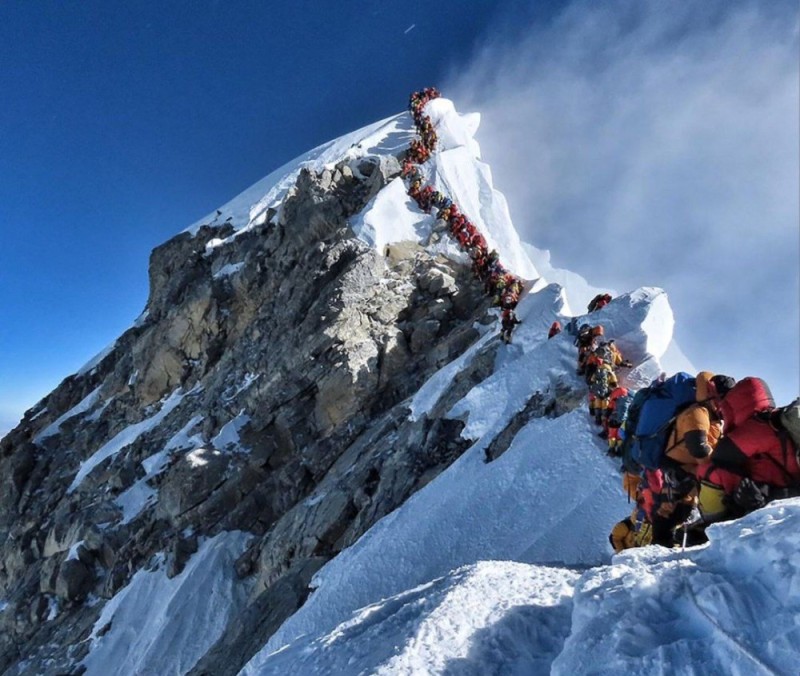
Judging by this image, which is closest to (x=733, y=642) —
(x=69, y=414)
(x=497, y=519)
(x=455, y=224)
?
(x=497, y=519)

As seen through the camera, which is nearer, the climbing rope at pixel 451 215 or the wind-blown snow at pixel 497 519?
the wind-blown snow at pixel 497 519

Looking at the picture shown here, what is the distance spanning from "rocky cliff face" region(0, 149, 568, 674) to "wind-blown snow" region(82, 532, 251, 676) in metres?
0.69

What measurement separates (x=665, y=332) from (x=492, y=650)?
10293 millimetres

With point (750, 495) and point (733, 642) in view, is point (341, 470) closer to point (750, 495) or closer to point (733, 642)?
point (750, 495)

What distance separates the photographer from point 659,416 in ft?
18.3

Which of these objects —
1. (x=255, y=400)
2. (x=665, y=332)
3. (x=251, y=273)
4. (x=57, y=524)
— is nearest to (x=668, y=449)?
(x=665, y=332)

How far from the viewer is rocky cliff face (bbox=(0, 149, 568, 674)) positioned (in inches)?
569

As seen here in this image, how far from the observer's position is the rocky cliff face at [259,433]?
14.4 metres

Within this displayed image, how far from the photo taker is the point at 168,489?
2208cm

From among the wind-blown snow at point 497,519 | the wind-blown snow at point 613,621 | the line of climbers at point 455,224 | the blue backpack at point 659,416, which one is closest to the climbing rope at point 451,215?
the line of climbers at point 455,224

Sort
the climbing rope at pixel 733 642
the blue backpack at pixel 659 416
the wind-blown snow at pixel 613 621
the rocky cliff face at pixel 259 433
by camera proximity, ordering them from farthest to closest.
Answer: the rocky cliff face at pixel 259 433
the blue backpack at pixel 659 416
the wind-blown snow at pixel 613 621
the climbing rope at pixel 733 642

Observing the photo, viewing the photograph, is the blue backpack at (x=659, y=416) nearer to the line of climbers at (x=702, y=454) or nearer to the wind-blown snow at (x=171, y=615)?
the line of climbers at (x=702, y=454)

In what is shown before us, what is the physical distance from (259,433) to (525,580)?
62.2 feet

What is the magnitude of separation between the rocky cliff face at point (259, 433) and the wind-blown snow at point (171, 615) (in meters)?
0.69
